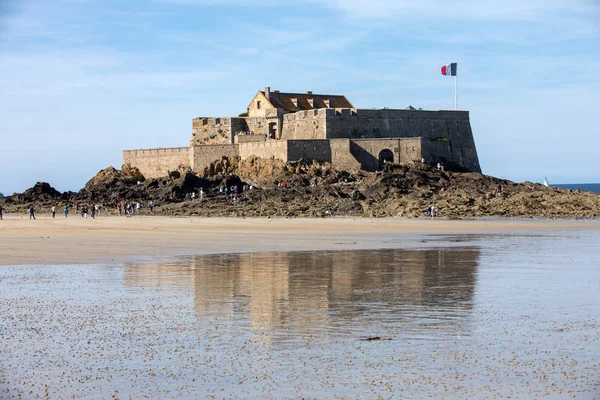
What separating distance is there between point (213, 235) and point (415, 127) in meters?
25.4

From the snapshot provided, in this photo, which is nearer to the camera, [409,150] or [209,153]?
[409,150]

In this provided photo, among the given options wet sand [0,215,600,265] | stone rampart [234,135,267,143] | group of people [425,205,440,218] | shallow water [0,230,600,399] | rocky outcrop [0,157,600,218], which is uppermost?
stone rampart [234,135,267,143]

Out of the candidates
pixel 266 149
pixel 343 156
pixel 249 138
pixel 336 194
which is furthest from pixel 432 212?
pixel 249 138

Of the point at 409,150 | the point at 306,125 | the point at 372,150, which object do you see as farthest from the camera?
the point at 306,125

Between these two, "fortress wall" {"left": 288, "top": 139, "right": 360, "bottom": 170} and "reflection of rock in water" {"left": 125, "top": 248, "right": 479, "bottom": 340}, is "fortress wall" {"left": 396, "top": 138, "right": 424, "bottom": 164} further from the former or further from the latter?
"reflection of rock in water" {"left": 125, "top": 248, "right": 479, "bottom": 340}

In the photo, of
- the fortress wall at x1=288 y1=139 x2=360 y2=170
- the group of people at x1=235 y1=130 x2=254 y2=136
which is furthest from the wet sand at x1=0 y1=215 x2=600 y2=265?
the group of people at x1=235 y1=130 x2=254 y2=136

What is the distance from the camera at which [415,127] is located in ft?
160

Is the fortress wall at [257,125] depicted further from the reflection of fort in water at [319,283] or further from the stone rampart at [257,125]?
the reflection of fort in water at [319,283]

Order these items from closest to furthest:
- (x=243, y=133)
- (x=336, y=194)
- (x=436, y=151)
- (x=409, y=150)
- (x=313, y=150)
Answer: (x=336, y=194)
(x=409, y=150)
(x=313, y=150)
(x=436, y=151)
(x=243, y=133)

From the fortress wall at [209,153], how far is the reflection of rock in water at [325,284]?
98.1 feet

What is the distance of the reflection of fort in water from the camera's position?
11.3 m

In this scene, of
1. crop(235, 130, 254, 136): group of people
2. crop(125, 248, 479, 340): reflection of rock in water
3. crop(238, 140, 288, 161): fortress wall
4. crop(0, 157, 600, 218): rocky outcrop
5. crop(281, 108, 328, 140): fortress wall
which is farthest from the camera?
crop(235, 130, 254, 136): group of people

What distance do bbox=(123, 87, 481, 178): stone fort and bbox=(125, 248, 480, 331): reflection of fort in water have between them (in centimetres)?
2477

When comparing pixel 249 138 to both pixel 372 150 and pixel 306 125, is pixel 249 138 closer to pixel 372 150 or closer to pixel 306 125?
pixel 306 125
